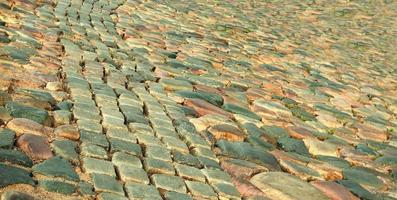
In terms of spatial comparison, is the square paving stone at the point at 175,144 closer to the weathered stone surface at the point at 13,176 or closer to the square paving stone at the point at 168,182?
the square paving stone at the point at 168,182

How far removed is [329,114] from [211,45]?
8.04 feet

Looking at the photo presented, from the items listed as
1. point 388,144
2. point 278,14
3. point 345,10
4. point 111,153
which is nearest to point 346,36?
point 278,14

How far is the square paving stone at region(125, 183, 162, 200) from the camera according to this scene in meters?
2.75

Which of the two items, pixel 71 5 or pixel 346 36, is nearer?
pixel 71 5

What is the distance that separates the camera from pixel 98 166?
296 centimetres

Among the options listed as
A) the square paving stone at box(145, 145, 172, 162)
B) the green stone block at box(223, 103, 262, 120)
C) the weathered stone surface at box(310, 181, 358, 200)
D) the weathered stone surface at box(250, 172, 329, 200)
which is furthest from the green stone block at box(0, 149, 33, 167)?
the green stone block at box(223, 103, 262, 120)

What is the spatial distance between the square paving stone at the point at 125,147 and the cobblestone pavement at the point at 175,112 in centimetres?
1

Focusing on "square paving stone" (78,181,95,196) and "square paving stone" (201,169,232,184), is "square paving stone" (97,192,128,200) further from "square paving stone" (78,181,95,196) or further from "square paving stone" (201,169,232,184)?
"square paving stone" (201,169,232,184)

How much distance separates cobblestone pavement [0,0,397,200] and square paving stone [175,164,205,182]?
12 mm

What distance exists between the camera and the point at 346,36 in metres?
10.4

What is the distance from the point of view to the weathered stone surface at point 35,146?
2.93m

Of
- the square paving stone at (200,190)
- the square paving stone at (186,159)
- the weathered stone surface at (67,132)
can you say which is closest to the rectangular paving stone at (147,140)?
the square paving stone at (186,159)

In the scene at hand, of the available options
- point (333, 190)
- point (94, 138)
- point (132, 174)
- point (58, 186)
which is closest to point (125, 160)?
point (132, 174)

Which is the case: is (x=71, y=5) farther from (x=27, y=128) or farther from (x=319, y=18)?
(x=319, y=18)
